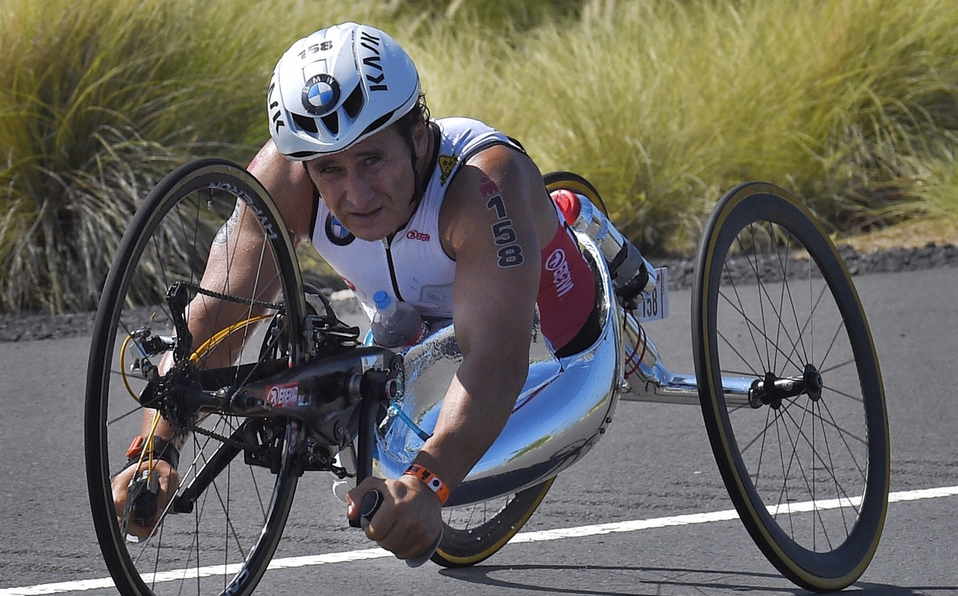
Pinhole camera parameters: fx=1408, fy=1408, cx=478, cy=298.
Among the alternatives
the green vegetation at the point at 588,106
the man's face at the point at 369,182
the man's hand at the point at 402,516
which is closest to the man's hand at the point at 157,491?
the man's hand at the point at 402,516

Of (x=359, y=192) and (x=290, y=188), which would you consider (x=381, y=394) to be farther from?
(x=290, y=188)

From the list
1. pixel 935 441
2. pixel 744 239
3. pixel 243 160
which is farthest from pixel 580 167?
pixel 935 441

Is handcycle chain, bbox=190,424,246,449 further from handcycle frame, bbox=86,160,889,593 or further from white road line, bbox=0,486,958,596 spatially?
white road line, bbox=0,486,958,596

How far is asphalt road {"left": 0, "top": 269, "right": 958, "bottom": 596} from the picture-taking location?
12.3ft

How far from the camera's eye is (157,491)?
9.81ft

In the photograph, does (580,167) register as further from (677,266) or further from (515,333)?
(515,333)

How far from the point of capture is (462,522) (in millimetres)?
4133

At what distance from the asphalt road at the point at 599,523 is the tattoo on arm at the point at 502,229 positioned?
111 cm

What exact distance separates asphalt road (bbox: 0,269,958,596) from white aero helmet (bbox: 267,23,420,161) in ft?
4.38

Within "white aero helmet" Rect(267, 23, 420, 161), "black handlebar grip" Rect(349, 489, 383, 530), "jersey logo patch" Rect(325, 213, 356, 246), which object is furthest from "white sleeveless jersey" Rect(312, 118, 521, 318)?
"black handlebar grip" Rect(349, 489, 383, 530)

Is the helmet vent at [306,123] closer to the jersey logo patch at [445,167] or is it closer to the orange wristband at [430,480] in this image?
the jersey logo patch at [445,167]

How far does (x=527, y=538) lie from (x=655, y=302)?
81cm

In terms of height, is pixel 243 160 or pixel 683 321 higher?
pixel 243 160

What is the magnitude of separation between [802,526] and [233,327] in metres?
1.89
